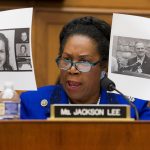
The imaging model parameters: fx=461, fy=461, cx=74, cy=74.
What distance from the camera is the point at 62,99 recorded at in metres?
1.58

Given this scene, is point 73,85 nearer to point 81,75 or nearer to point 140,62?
point 81,75

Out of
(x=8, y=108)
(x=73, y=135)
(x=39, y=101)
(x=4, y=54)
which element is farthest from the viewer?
(x=39, y=101)

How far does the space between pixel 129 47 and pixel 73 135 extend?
577mm

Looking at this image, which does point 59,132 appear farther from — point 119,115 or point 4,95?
point 4,95

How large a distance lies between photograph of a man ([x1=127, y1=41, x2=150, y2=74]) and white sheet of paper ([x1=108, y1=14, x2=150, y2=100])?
0.03 feet

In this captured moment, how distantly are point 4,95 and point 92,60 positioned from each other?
37 centimetres

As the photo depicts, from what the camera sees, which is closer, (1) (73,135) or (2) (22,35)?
(1) (73,135)

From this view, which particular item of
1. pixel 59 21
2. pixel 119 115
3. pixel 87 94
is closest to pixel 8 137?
pixel 119 115

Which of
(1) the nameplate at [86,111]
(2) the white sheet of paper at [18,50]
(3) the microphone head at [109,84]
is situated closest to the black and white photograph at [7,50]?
(2) the white sheet of paper at [18,50]

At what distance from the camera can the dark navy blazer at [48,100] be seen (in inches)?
59.9

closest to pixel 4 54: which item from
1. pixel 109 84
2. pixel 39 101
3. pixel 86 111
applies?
pixel 39 101

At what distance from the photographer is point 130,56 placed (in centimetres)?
147

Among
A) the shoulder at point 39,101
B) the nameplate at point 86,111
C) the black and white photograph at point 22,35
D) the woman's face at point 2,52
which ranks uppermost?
the black and white photograph at point 22,35

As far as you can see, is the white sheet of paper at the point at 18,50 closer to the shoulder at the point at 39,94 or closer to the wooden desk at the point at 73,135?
the shoulder at the point at 39,94
